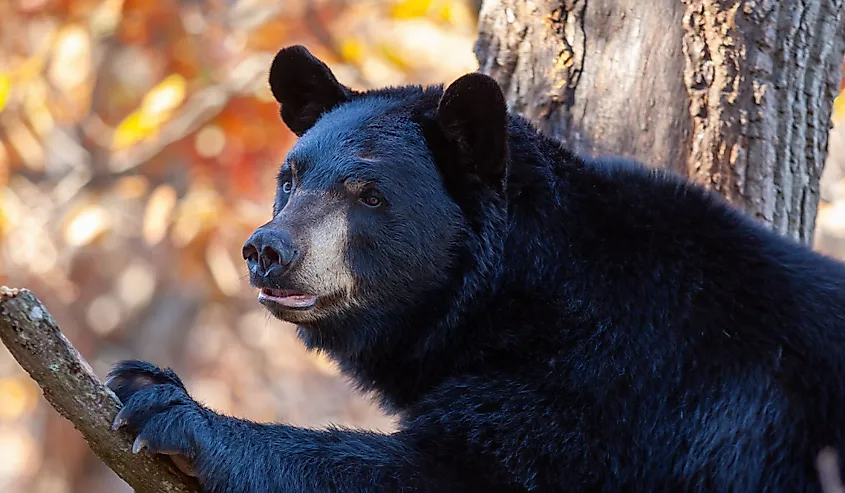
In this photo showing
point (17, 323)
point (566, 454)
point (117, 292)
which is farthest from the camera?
point (117, 292)

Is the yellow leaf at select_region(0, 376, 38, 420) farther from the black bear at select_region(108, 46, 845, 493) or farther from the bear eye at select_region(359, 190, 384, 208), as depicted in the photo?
the bear eye at select_region(359, 190, 384, 208)

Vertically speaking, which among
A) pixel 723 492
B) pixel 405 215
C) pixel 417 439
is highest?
pixel 405 215

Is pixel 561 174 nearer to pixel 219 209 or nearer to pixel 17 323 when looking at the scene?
pixel 17 323

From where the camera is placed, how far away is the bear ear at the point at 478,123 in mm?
3660

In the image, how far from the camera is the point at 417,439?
3.44m

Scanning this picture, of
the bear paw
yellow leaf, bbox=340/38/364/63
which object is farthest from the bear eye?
yellow leaf, bbox=340/38/364/63

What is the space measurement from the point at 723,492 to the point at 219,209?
756cm

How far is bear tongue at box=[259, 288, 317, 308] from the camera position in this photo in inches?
140

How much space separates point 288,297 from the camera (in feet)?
11.8

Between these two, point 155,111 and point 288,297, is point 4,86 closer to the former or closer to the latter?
point 155,111

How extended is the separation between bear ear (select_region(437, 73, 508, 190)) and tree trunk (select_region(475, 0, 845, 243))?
3.83 feet

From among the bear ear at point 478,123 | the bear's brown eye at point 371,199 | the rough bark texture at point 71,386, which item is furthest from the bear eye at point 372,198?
the rough bark texture at point 71,386

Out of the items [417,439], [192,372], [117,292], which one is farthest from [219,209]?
[417,439]

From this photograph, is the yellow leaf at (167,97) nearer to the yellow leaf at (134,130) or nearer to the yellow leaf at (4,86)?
the yellow leaf at (134,130)
